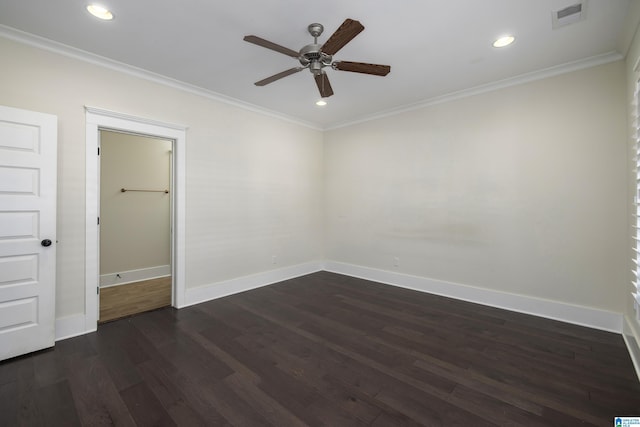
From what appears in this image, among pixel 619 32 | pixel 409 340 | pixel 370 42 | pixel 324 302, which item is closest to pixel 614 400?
pixel 409 340

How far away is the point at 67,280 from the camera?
278 cm

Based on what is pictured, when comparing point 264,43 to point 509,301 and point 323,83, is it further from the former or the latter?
point 509,301

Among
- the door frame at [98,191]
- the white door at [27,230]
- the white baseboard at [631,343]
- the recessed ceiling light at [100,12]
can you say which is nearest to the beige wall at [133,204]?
the door frame at [98,191]

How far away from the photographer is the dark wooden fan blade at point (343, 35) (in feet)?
6.02

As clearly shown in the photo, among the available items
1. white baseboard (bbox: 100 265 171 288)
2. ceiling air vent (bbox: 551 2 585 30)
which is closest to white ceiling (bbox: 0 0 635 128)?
ceiling air vent (bbox: 551 2 585 30)

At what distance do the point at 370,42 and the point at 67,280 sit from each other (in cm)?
387

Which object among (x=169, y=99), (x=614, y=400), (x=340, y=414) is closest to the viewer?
(x=340, y=414)

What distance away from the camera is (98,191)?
2.98 m

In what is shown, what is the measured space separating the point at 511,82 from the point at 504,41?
40.4 inches

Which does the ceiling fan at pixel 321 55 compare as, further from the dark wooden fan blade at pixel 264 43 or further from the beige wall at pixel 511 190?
the beige wall at pixel 511 190

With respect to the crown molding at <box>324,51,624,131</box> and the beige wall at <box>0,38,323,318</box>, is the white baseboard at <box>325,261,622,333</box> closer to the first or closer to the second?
the beige wall at <box>0,38,323,318</box>

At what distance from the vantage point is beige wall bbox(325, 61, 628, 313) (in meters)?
2.92

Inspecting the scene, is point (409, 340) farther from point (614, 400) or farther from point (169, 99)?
point (169, 99)

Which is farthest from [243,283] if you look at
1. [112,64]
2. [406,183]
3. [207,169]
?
[112,64]
